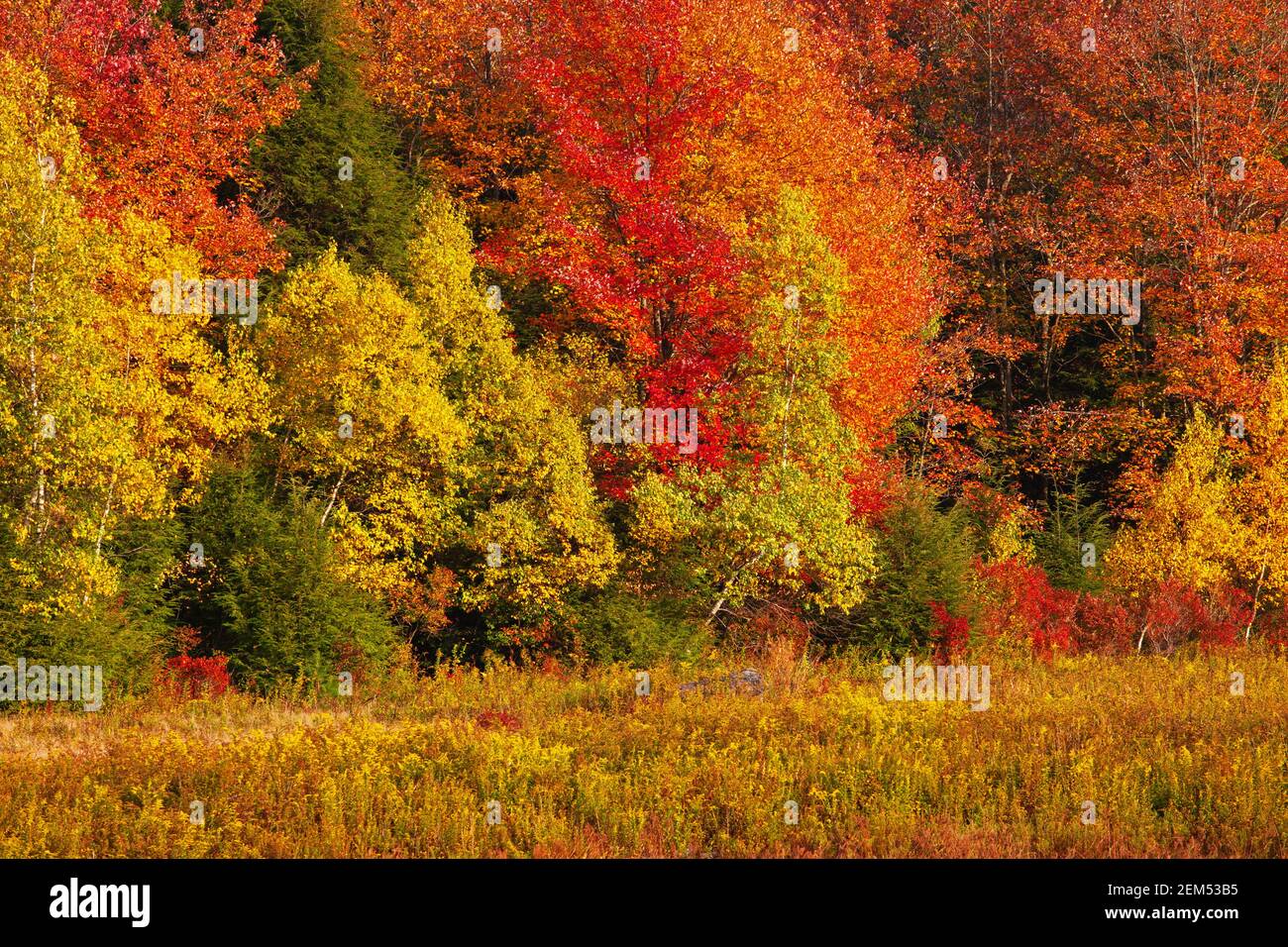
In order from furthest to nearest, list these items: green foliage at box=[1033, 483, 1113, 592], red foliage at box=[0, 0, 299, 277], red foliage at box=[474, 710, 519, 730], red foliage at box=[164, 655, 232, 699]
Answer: green foliage at box=[1033, 483, 1113, 592] → red foliage at box=[0, 0, 299, 277] → red foliage at box=[164, 655, 232, 699] → red foliage at box=[474, 710, 519, 730]

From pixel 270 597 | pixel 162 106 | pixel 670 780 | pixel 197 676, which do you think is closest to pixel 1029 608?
pixel 270 597

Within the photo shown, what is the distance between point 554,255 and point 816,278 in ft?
22.1

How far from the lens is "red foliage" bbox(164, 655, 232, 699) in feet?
74.4

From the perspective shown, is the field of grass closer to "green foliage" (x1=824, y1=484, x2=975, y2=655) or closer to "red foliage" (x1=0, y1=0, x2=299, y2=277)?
"green foliage" (x1=824, y1=484, x2=975, y2=655)

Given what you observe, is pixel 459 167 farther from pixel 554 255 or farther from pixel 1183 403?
pixel 1183 403

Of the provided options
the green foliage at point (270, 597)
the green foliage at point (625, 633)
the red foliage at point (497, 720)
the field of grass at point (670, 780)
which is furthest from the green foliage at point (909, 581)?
the red foliage at point (497, 720)

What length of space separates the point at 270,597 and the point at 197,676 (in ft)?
6.45

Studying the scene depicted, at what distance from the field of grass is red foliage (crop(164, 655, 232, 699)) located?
1855mm

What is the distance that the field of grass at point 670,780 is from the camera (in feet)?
44.9

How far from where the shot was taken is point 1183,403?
36.4 meters

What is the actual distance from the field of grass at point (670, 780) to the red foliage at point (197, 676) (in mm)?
1855

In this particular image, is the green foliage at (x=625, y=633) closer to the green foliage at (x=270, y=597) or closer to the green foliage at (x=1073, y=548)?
the green foliage at (x=270, y=597)

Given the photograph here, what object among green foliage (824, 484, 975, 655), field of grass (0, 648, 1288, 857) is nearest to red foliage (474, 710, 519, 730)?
field of grass (0, 648, 1288, 857)
